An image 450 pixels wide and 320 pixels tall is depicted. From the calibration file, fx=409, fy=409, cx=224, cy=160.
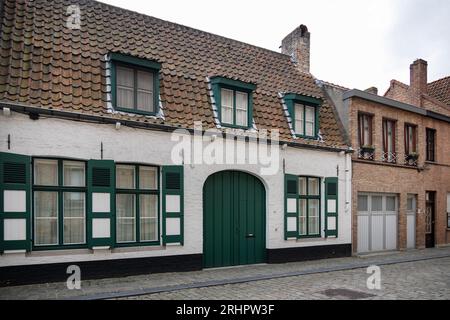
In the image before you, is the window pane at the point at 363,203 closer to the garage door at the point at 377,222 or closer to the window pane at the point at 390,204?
the garage door at the point at 377,222

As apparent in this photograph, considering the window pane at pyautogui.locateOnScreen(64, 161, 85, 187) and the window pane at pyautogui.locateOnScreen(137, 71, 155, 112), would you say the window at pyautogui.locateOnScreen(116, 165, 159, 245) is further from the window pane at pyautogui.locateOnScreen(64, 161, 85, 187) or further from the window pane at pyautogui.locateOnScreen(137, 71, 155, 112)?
the window pane at pyautogui.locateOnScreen(137, 71, 155, 112)

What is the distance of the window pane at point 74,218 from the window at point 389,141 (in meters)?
11.5

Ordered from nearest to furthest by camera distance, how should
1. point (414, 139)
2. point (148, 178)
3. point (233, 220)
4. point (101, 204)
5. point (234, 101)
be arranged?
point (101, 204), point (148, 178), point (233, 220), point (234, 101), point (414, 139)

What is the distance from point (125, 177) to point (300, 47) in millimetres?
9594

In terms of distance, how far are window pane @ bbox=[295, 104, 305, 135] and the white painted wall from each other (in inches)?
28.1

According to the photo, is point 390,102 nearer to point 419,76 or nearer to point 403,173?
point 403,173

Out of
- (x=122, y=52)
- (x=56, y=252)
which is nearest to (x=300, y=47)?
(x=122, y=52)

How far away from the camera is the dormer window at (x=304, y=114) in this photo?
13.3 metres

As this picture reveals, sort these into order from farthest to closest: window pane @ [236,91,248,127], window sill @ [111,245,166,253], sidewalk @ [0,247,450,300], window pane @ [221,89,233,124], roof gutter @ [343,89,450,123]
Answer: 1. roof gutter @ [343,89,450,123]
2. window pane @ [236,91,248,127]
3. window pane @ [221,89,233,124]
4. window sill @ [111,245,166,253]
5. sidewalk @ [0,247,450,300]

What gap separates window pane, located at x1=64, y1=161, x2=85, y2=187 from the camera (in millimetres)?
9281

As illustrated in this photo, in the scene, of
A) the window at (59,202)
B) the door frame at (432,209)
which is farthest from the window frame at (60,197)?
the door frame at (432,209)

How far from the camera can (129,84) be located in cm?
1040

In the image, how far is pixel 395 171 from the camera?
16.2m

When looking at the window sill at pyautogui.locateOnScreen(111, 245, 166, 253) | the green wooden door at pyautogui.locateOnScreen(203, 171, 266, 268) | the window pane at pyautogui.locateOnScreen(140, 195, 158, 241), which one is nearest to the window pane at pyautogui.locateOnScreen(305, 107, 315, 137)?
the green wooden door at pyautogui.locateOnScreen(203, 171, 266, 268)
